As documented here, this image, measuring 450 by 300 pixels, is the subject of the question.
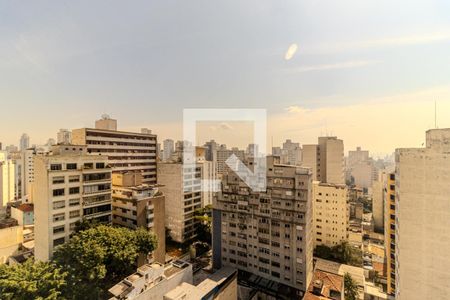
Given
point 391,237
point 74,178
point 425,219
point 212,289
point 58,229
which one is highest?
point 74,178

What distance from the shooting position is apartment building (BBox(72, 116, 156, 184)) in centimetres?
1339

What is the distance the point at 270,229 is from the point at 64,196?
8.22 metres

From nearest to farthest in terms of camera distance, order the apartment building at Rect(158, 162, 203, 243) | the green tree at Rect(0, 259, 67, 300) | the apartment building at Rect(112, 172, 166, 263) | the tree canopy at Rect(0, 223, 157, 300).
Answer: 1. the green tree at Rect(0, 259, 67, 300)
2. the tree canopy at Rect(0, 223, 157, 300)
3. the apartment building at Rect(112, 172, 166, 263)
4. the apartment building at Rect(158, 162, 203, 243)

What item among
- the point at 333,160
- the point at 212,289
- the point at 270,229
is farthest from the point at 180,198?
the point at 333,160

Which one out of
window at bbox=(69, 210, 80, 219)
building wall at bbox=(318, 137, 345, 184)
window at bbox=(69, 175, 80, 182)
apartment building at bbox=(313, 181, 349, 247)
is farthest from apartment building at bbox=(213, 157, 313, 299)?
building wall at bbox=(318, 137, 345, 184)

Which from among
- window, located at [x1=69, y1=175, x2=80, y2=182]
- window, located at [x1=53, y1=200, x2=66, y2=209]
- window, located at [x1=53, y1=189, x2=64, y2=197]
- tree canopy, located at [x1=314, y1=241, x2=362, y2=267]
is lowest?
tree canopy, located at [x1=314, y1=241, x2=362, y2=267]

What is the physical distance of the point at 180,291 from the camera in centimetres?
634

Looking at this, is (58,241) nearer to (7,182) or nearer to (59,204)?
(59,204)

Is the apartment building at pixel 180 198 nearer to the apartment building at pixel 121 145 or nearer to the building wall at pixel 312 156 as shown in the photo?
the apartment building at pixel 121 145

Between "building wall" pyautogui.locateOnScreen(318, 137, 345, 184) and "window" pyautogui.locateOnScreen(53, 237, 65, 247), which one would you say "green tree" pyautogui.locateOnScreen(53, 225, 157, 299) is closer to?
"window" pyautogui.locateOnScreen(53, 237, 65, 247)

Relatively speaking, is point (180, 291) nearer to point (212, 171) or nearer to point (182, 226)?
point (182, 226)

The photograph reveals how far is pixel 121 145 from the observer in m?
15.0

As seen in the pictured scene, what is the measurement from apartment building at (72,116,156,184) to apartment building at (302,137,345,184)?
13979 millimetres

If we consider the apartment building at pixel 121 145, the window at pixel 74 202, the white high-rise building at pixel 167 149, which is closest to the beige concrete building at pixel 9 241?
the apartment building at pixel 121 145
